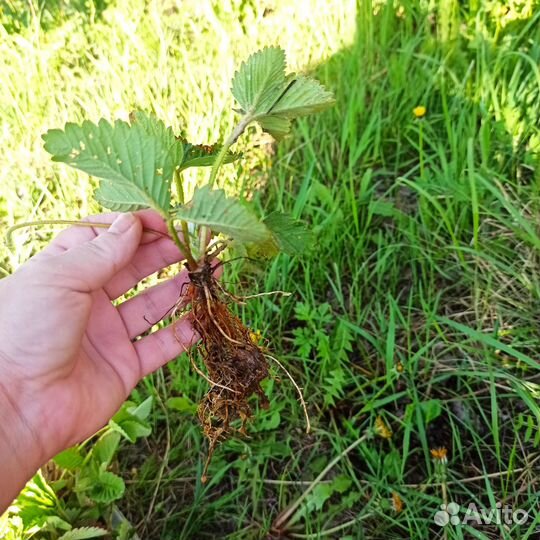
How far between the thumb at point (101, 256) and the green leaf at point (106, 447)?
0.57 meters

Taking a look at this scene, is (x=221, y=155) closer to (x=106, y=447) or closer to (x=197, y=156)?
(x=197, y=156)

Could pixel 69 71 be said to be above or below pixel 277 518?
above

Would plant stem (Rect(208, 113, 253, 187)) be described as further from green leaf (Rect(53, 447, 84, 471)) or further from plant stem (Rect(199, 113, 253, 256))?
green leaf (Rect(53, 447, 84, 471))

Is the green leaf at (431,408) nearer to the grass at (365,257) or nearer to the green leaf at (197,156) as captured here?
the grass at (365,257)

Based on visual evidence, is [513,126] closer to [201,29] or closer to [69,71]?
[201,29]

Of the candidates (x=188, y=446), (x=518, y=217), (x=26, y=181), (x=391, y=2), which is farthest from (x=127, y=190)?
(x=391, y=2)

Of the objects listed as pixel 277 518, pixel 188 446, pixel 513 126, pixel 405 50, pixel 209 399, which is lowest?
pixel 277 518

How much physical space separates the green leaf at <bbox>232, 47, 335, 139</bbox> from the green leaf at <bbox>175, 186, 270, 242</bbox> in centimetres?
33

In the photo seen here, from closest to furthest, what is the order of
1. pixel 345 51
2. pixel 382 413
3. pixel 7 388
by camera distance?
pixel 7 388
pixel 382 413
pixel 345 51

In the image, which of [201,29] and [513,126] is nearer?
[513,126]

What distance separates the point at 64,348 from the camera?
1239 millimetres

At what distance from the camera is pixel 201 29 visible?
2.55 m

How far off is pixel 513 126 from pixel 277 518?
4.87 feet

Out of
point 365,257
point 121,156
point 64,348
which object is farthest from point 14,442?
point 365,257
